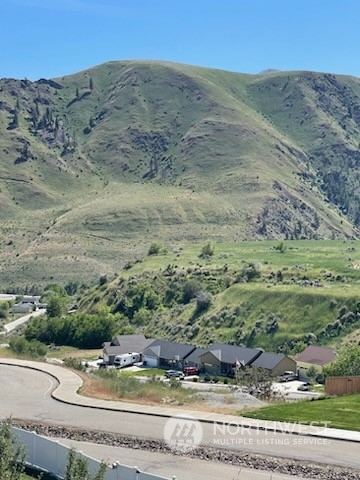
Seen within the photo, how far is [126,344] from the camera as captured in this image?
83250mm

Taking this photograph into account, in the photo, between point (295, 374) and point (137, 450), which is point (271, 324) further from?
point (137, 450)

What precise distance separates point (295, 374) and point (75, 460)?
174 ft

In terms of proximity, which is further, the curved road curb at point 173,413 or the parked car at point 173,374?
the parked car at point 173,374

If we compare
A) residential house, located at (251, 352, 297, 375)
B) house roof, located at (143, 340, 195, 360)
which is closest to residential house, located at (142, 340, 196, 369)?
house roof, located at (143, 340, 195, 360)

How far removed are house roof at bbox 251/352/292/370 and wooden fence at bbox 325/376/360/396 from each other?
86.1 ft

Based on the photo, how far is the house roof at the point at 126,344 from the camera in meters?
81.5

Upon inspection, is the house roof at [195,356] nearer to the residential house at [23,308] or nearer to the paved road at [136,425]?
the paved road at [136,425]

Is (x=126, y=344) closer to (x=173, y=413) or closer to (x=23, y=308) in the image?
(x=23, y=308)

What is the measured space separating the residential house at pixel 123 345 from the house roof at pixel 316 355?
20.4 meters

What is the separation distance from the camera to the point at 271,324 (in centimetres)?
8250

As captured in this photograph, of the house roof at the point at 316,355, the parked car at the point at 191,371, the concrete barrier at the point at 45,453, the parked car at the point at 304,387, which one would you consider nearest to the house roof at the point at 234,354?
the parked car at the point at 191,371

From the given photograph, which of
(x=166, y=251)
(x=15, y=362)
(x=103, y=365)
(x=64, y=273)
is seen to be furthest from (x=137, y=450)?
(x=64, y=273)

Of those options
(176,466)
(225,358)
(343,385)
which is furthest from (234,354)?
(176,466)

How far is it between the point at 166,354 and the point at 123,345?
629 cm
